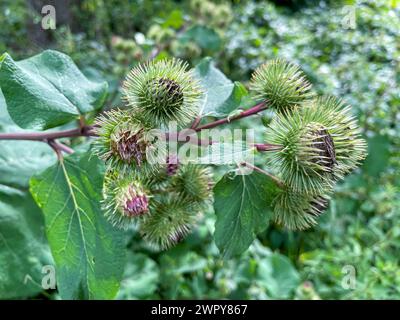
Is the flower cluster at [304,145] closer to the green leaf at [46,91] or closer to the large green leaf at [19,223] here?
the green leaf at [46,91]

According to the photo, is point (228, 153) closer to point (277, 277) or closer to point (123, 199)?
point (123, 199)

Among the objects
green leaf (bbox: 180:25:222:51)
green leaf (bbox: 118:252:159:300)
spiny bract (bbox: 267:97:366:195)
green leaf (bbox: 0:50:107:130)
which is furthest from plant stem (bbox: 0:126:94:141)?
green leaf (bbox: 180:25:222:51)

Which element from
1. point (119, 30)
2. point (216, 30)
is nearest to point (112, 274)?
point (216, 30)

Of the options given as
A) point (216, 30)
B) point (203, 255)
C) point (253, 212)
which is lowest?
point (203, 255)

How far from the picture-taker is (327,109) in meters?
1.01

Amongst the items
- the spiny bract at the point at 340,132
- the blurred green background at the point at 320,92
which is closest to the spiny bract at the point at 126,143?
the spiny bract at the point at 340,132

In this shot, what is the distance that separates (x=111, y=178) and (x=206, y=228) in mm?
→ 1033

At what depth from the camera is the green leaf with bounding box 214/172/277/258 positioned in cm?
107

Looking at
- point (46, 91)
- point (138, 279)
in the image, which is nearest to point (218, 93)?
point (46, 91)

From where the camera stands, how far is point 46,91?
117 centimetres

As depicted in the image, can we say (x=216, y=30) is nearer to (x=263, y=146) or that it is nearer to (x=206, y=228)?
(x=206, y=228)

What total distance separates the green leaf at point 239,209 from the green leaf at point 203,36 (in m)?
1.79

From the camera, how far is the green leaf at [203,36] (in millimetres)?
2701
